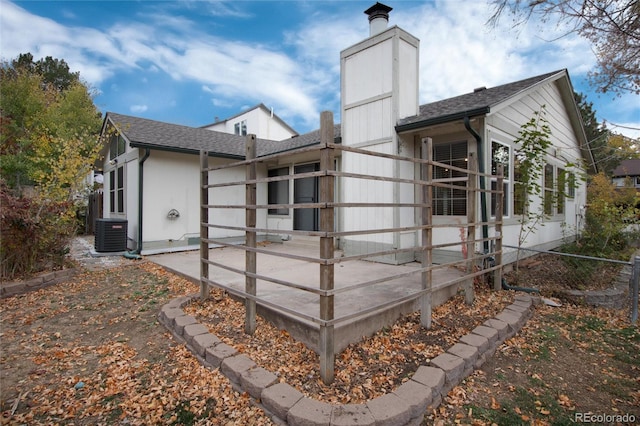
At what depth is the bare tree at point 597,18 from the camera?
4613 mm

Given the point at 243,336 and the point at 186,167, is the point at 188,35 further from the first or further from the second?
the point at 243,336

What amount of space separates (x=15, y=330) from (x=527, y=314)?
233 inches

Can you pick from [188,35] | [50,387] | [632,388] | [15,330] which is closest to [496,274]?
[632,388]

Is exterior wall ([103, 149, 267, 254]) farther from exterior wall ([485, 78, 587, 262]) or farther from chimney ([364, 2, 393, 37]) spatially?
exterior wall ([485, 78, 587, 262])

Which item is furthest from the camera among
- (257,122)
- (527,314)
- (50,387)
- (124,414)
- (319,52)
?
(257,122)

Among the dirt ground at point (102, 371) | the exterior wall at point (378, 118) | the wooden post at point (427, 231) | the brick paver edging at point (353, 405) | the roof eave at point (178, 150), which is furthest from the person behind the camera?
the roof eave at point (178, 150)

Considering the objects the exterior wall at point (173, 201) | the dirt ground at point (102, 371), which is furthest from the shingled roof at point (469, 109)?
the exterior wall at point (173, 201)

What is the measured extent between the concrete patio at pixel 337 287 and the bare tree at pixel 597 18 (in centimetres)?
428

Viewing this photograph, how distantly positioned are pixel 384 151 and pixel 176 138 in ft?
19.4

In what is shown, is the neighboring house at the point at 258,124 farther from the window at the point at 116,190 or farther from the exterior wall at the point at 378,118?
the exterior wall at the point at 378,118

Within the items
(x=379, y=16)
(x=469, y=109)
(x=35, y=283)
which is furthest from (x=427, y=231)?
(x=35, y=283)

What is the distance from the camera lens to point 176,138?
27.7 ft

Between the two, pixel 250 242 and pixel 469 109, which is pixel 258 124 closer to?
pixel 469 109

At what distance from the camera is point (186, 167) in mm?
8172
